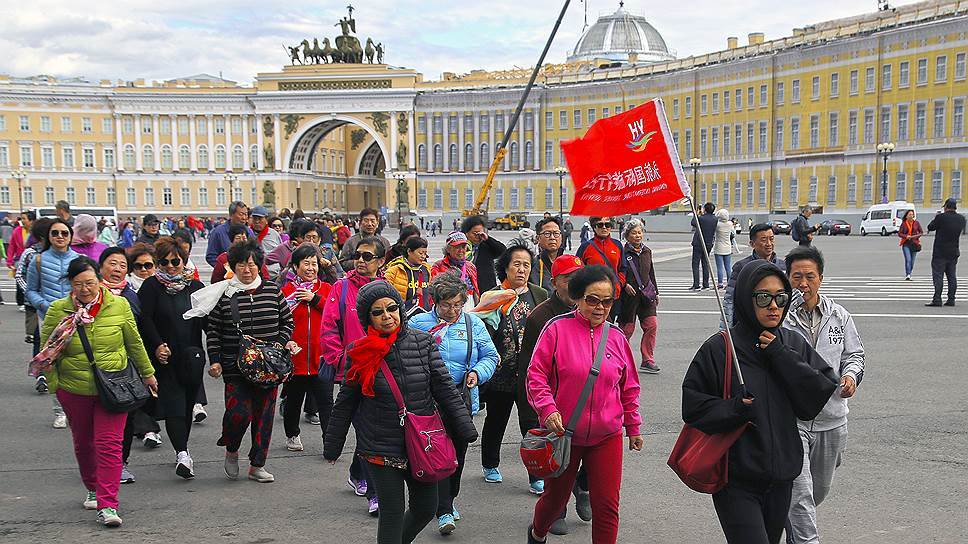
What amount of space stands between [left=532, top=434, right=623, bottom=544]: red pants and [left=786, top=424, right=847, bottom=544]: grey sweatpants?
2.82ft

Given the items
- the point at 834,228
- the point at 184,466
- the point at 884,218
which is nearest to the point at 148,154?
the point at 834,228

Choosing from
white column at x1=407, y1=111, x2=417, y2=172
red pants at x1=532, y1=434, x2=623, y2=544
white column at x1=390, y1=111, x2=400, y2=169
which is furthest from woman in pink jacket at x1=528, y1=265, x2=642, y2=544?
white column at x1=407, y1=111, x2=417, y2=172

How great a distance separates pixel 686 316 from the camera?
16.4 meters

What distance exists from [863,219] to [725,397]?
173 feet

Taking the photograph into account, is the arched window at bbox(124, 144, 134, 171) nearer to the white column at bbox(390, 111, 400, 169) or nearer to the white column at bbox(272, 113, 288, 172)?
the white column at bbox(272, 113, 288, 172)

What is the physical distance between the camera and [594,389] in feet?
15.9

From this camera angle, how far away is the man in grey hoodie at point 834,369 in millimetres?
4643

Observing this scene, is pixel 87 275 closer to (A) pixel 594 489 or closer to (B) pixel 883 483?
(A) pixel 594 489

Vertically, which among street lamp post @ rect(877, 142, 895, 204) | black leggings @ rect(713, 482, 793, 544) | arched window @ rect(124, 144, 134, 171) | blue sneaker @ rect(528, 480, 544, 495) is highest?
arched window @ rect(124, 144, 134, 171)

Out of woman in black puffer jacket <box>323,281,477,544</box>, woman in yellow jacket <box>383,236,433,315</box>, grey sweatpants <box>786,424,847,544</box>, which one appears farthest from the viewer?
woman in yellow jacket <box>383,236,433,315</box>

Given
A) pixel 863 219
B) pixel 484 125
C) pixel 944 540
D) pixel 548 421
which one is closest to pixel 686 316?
pixel 944 540

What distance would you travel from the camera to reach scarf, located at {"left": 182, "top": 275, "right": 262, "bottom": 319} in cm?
671

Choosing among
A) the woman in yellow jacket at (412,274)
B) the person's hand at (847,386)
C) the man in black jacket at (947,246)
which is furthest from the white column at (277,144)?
the person's hand at (847,386)

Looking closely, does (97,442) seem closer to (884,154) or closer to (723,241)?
(723,241)
